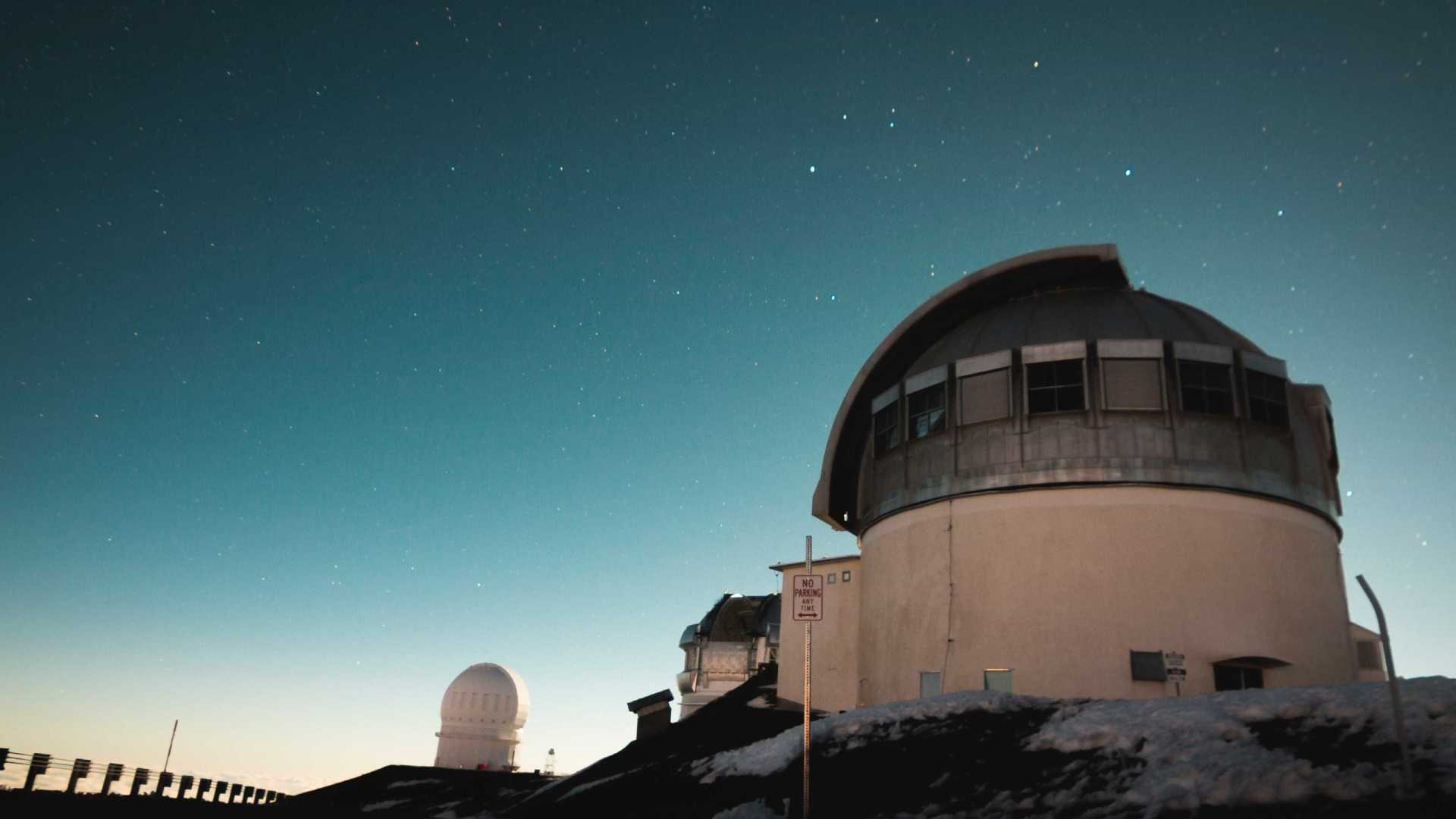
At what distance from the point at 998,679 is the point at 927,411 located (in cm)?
637

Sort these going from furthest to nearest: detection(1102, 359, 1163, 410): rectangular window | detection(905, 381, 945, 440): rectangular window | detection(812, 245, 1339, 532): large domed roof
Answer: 1. detection(905, 381, 945, 440): rectangular window
2. detection(1102, 359, 1163, 410): rectangular window
3. detection(812, 245, 1339, 532): large domed roof

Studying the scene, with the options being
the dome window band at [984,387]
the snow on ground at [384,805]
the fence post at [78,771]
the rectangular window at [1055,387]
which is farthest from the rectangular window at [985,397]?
the fence post at [78,771]

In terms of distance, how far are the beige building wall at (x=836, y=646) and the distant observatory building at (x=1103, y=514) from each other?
116 centimetres

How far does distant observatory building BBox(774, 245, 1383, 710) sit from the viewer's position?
1812 cm

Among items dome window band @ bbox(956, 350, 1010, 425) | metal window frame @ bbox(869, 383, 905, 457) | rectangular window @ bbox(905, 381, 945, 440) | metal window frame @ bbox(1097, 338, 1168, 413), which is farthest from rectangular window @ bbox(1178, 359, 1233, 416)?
metal window frame @ bbox(869, 383, 905, 457)

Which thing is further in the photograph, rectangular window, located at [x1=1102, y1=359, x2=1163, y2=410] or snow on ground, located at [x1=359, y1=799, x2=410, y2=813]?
snow on ground, located at [x1=359, y1=799, x2=410, y2=813]

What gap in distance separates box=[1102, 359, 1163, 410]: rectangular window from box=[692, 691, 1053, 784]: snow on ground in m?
7.47

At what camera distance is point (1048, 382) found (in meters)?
19.8

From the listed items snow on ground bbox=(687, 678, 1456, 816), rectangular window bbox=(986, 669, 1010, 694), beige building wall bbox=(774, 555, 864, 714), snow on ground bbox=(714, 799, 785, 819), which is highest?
beige building wall bbox=(774, 555, 864, 714)

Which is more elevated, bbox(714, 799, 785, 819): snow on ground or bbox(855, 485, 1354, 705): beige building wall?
bbox(855, 485, 1354, 705): beige building wall

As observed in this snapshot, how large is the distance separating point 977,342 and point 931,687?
8202 mm

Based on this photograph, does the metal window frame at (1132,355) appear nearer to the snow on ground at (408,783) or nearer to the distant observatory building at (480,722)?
the snow on ground at (408,783)

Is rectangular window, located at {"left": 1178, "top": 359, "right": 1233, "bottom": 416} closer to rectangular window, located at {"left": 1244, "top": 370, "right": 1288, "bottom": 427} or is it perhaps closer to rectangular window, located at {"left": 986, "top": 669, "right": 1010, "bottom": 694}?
rectangular window, located at {"left": 1244, "top": 370, "right": 1288, "bottom": 427}

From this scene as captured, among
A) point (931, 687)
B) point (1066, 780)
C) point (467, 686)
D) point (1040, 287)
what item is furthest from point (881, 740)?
point (467, 686)
